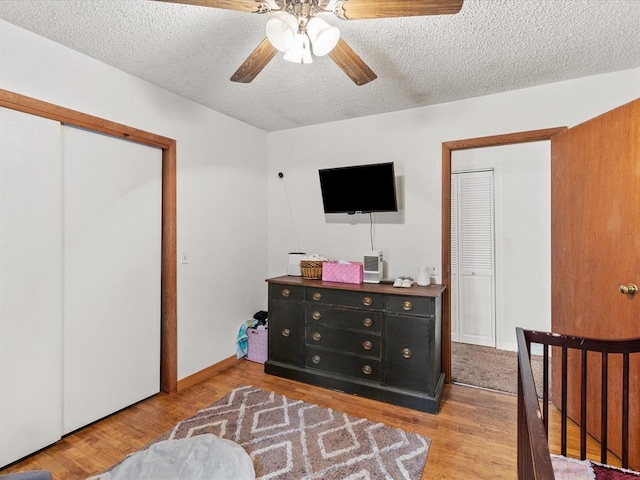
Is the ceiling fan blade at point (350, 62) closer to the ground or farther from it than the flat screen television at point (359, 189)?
farther from it

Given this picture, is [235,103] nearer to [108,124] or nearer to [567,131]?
[108,124]

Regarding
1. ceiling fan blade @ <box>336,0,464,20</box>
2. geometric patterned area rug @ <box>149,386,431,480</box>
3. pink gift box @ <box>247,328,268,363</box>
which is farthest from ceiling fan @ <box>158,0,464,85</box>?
pink gift box @ <box>247,328,268,363</box>

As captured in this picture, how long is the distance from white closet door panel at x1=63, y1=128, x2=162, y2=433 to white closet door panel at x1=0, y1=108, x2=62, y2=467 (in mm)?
86

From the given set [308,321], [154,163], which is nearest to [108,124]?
[154,163]

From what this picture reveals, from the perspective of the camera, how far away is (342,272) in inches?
114

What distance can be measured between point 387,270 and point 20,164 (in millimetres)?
2765

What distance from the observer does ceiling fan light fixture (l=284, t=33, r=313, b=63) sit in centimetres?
145

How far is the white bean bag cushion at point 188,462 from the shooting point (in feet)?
5.52

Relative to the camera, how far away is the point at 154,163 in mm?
2604

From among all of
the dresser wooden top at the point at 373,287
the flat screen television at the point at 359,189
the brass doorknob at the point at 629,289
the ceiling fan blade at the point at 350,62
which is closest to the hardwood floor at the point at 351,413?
the dresser wooden top at the point at 373,287

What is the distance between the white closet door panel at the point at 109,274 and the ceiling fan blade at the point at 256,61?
47.2 inches

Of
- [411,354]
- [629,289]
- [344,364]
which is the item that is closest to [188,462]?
[344,364]

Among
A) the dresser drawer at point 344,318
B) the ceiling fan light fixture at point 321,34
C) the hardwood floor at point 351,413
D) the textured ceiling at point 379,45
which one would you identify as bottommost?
the hardwood floor at point 351,413

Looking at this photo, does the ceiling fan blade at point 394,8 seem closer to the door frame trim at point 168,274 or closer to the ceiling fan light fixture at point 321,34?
the ceiling fan light fixture at point 321,34
